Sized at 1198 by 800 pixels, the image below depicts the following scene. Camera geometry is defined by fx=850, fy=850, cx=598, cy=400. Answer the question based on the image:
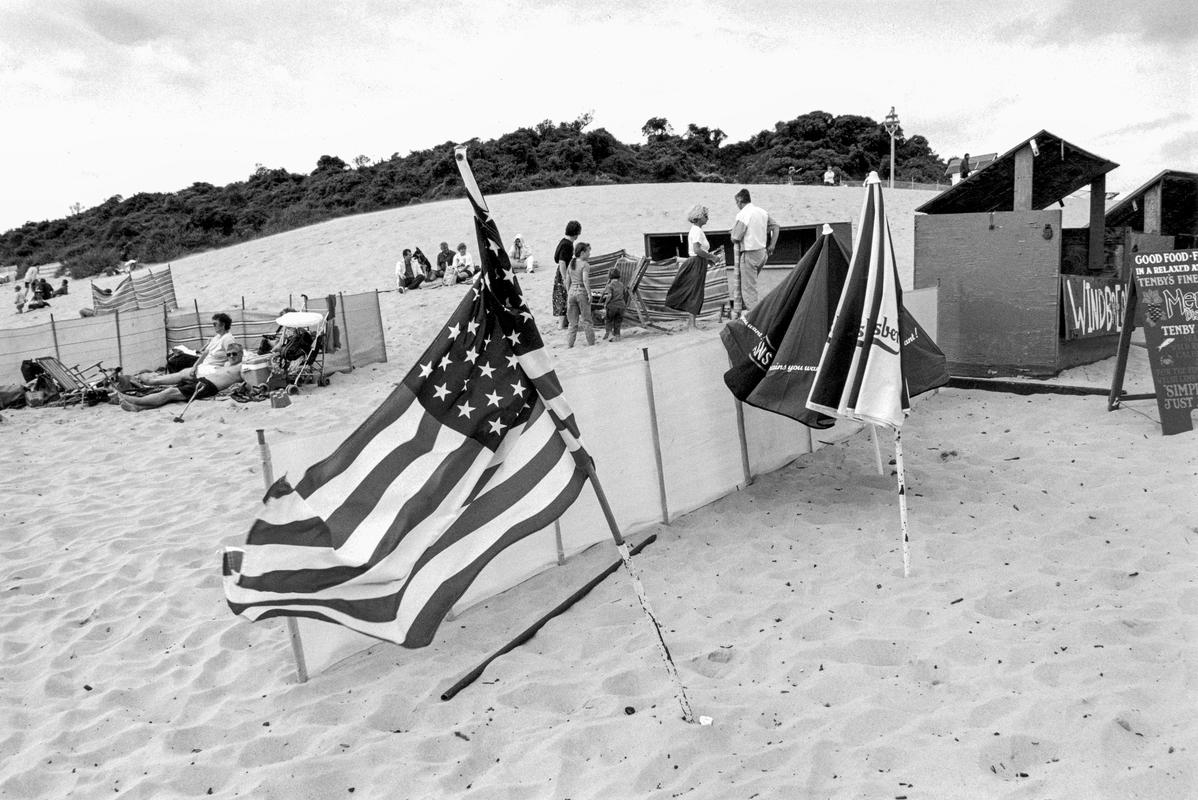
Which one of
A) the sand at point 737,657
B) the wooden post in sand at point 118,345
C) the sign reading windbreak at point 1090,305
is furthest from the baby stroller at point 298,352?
the sign reading windbreak at point 1090,305

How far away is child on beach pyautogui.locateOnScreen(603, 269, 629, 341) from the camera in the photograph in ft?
43.3

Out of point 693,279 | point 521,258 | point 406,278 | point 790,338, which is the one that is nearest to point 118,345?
point 406,278

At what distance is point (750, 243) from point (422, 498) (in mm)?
8413

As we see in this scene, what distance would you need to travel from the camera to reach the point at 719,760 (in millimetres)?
3244

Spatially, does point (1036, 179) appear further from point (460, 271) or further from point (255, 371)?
point (460, 271)

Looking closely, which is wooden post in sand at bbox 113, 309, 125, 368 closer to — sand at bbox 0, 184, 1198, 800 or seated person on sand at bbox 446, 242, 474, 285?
sand at bbox 0, 184, 1198, 800

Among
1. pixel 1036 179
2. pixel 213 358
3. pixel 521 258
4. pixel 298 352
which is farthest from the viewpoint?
pixel 521 258

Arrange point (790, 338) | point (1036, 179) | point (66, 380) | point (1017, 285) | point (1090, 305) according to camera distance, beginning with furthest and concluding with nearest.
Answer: point (66, 380) < point (1036, 179) < point (1090, 305) < point (1017, 285) < point (790, 338)

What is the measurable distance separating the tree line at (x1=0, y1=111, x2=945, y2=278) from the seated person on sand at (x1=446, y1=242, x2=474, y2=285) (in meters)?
24.8

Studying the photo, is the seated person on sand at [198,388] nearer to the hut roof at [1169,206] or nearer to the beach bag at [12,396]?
the beach bag at [12,396]

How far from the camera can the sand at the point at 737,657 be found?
3.19 meters

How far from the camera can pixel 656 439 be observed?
566 centimetres

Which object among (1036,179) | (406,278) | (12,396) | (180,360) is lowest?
(12,396)

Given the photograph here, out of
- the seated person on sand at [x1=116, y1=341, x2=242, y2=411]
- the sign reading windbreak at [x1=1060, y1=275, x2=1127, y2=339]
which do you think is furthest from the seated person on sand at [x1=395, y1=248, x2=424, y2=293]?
the sign reading windbreak at [x1=1060, y1=275, x2=1127, y2=339]
